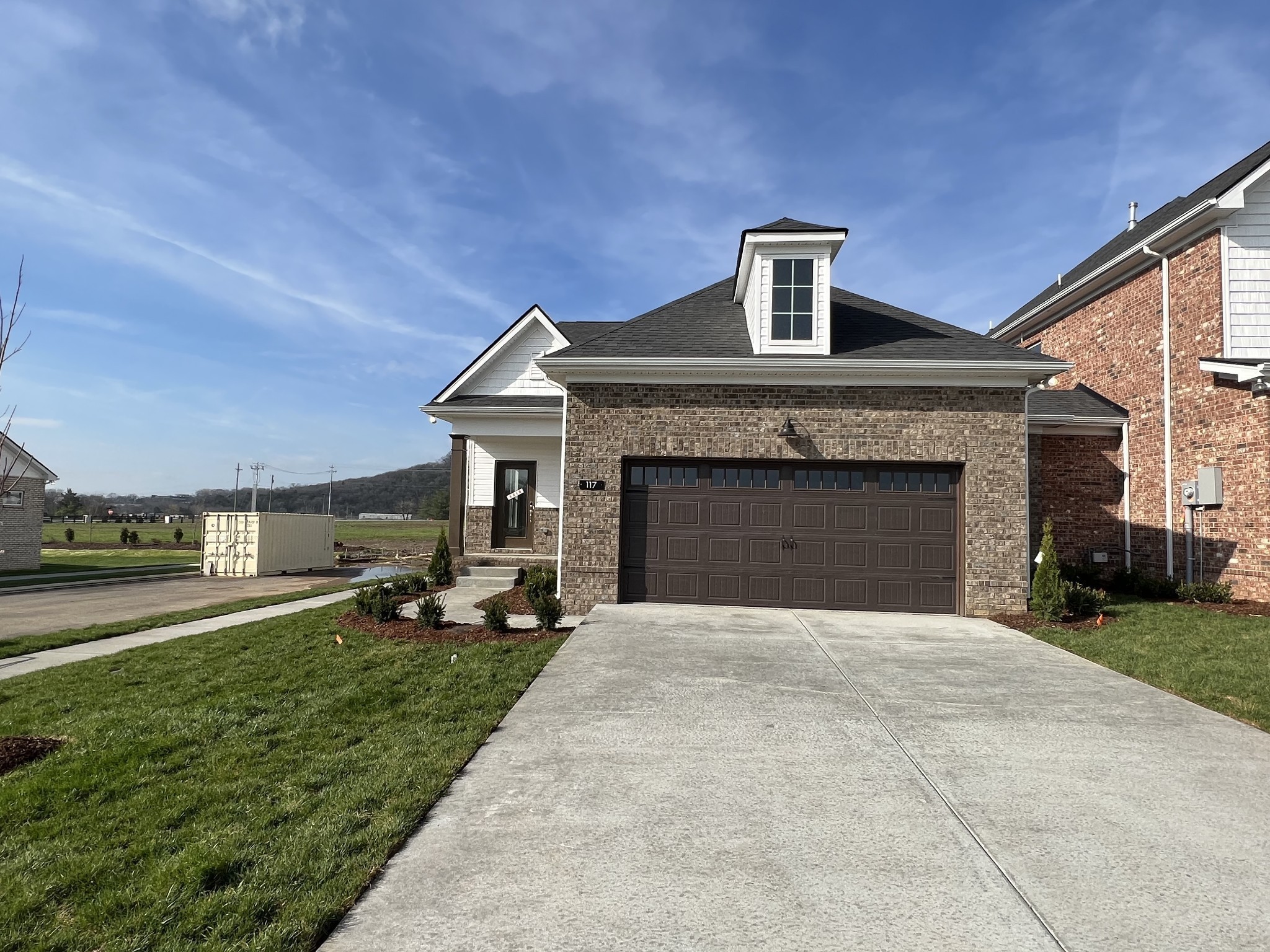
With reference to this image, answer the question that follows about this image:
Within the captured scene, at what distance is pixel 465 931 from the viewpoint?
2.75 m

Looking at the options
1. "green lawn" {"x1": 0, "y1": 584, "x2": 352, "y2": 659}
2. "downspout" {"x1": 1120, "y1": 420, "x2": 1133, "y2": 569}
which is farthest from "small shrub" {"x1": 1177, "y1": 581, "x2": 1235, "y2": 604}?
"green lawn" {"x1": 0, "y1": 584, "x2": 352, "y2": 659}

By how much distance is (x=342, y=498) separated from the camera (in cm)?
14462

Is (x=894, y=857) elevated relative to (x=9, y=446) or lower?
lower

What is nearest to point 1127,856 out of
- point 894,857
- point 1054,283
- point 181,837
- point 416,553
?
point 894,857

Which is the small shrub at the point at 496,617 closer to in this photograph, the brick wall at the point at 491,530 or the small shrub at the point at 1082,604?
the brick wall at the point at 491,530

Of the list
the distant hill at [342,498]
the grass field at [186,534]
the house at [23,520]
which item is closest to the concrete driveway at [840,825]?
the house at [23,520]

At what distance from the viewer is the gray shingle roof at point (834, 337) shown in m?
10.9

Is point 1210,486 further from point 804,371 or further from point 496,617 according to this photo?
point 496,617

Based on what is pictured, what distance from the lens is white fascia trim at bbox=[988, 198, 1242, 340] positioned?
12336 mm

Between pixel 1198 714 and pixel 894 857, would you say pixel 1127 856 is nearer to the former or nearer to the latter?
pixel 894 857

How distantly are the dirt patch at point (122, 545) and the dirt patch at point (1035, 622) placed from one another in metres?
40.3

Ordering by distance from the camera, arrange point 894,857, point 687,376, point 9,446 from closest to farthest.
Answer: point 894,857, point 687,376, point 9,446

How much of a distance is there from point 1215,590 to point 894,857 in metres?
12.3

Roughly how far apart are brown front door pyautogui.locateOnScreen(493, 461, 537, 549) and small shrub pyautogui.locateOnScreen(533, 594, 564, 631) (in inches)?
291
